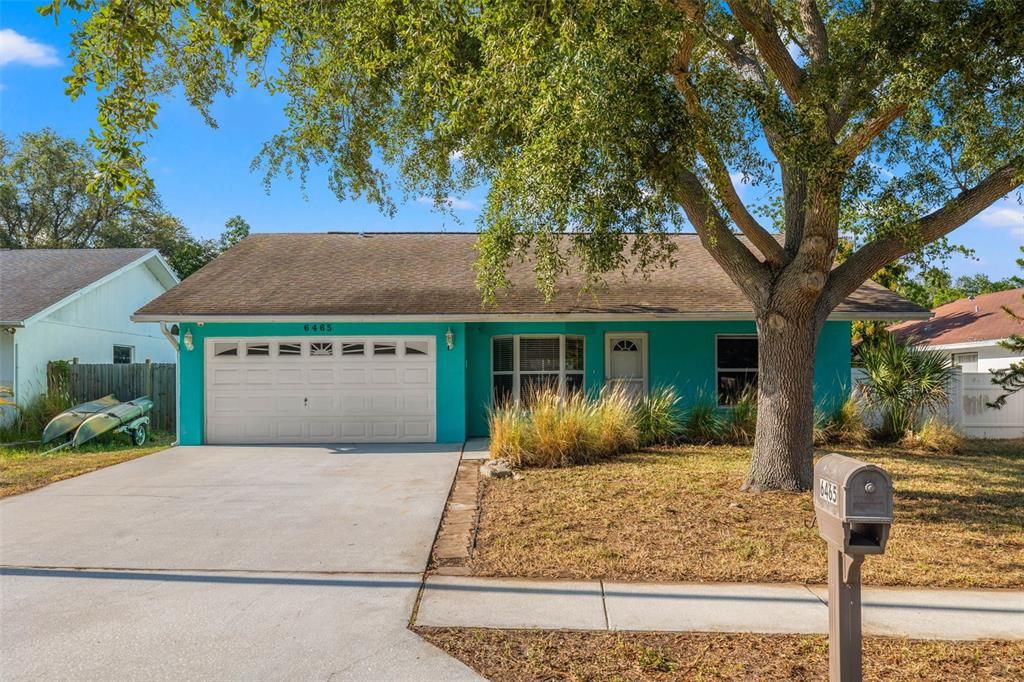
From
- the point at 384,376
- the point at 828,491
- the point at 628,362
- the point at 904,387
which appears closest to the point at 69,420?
the point at 384,376

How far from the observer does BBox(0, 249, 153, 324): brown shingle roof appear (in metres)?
16.6

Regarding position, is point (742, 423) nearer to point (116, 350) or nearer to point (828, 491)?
point (828, 491)

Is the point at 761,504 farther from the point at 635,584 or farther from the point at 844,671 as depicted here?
the point at 844,671

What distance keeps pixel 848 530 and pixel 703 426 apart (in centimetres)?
1056

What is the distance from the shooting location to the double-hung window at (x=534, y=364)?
48.9ft

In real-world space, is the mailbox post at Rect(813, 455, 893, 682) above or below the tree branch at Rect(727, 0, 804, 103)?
below

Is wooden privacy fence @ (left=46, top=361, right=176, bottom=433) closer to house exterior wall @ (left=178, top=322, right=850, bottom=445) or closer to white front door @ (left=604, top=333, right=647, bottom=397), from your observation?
house exterior wall @ (left=178, top=322, right=850, bottom=445)

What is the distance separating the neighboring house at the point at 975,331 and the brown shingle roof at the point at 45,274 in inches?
911

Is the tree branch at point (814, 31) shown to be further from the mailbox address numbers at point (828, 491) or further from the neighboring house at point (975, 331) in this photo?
the neighboring house at point (975, 331)

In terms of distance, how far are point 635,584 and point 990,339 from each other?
21.5m

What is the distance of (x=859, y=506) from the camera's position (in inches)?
125

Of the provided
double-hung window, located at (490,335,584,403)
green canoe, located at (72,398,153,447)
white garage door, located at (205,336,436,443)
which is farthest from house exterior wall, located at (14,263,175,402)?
double-hung window, located at (490,335,584,403)

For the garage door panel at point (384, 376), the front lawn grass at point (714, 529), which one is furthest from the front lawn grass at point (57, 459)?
the front lawn grass at point (714, 529)

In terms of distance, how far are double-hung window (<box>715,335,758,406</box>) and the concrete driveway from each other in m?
7.31
